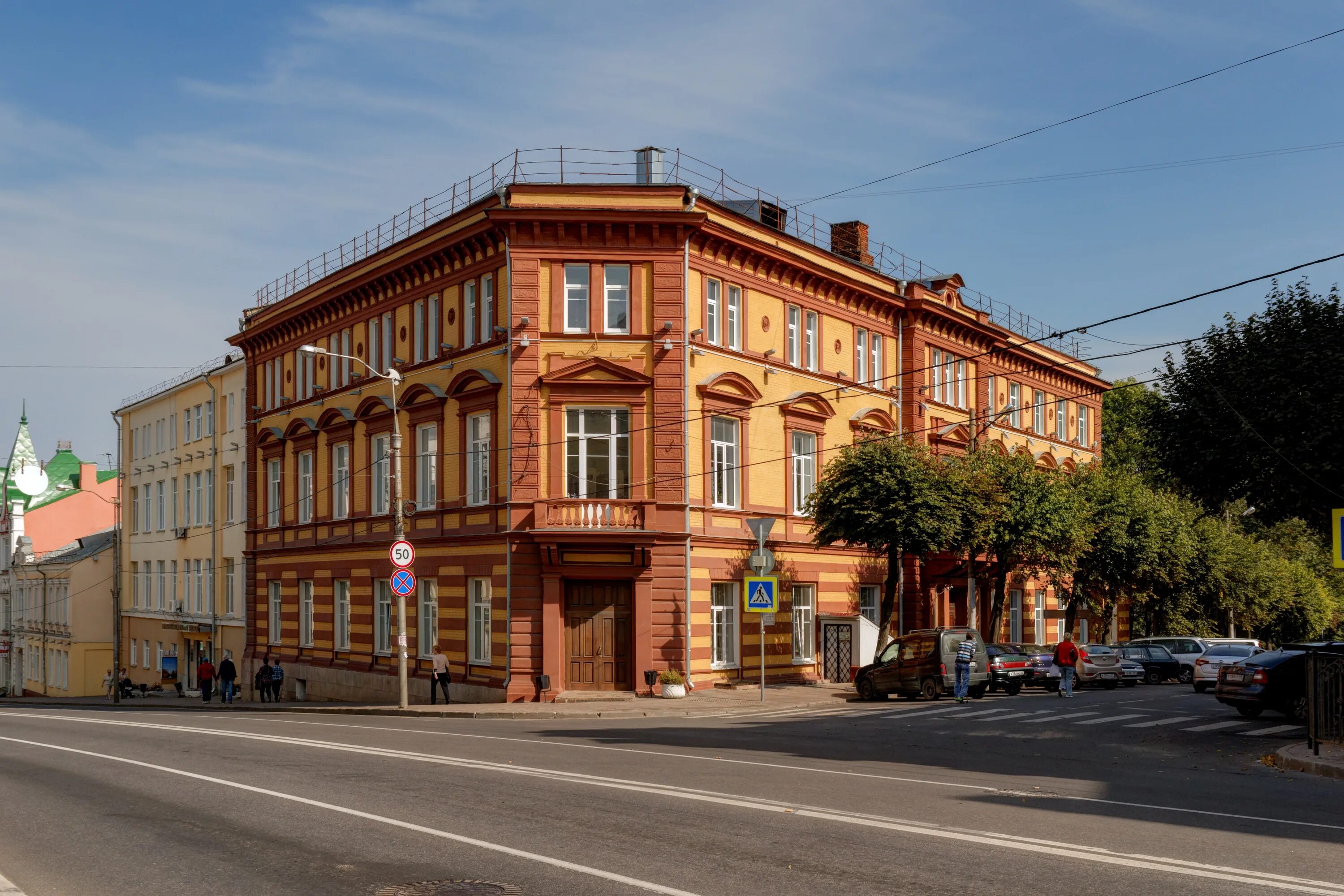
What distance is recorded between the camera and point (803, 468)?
125 feet

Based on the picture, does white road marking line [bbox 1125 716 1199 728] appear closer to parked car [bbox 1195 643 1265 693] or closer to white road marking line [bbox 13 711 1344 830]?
white road marking line [bbox 13 711 1344 830]

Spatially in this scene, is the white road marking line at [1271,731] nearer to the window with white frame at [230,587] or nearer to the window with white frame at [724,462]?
the window with white frame at [724,462]

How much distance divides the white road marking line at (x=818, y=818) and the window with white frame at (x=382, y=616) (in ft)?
76.3

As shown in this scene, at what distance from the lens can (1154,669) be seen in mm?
42594

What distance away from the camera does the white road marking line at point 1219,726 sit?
75.8ft

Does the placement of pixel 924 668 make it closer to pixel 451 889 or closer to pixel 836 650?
pixel 836 650

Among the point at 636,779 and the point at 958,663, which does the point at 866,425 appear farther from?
the point at 636,779

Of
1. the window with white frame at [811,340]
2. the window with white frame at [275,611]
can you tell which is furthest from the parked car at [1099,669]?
the window with white frame at [275,611]

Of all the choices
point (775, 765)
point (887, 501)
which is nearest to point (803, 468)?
point (887, 501)

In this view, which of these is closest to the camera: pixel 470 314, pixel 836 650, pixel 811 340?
pixel 470 314

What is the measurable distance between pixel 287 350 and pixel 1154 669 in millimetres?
32097

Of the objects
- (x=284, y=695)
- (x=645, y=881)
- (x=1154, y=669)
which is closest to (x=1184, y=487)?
(x=1154, y=669)

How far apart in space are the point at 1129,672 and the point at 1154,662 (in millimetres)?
→ 3966

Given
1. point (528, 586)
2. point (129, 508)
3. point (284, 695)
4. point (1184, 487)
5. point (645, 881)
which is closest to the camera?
point (645, 881)
